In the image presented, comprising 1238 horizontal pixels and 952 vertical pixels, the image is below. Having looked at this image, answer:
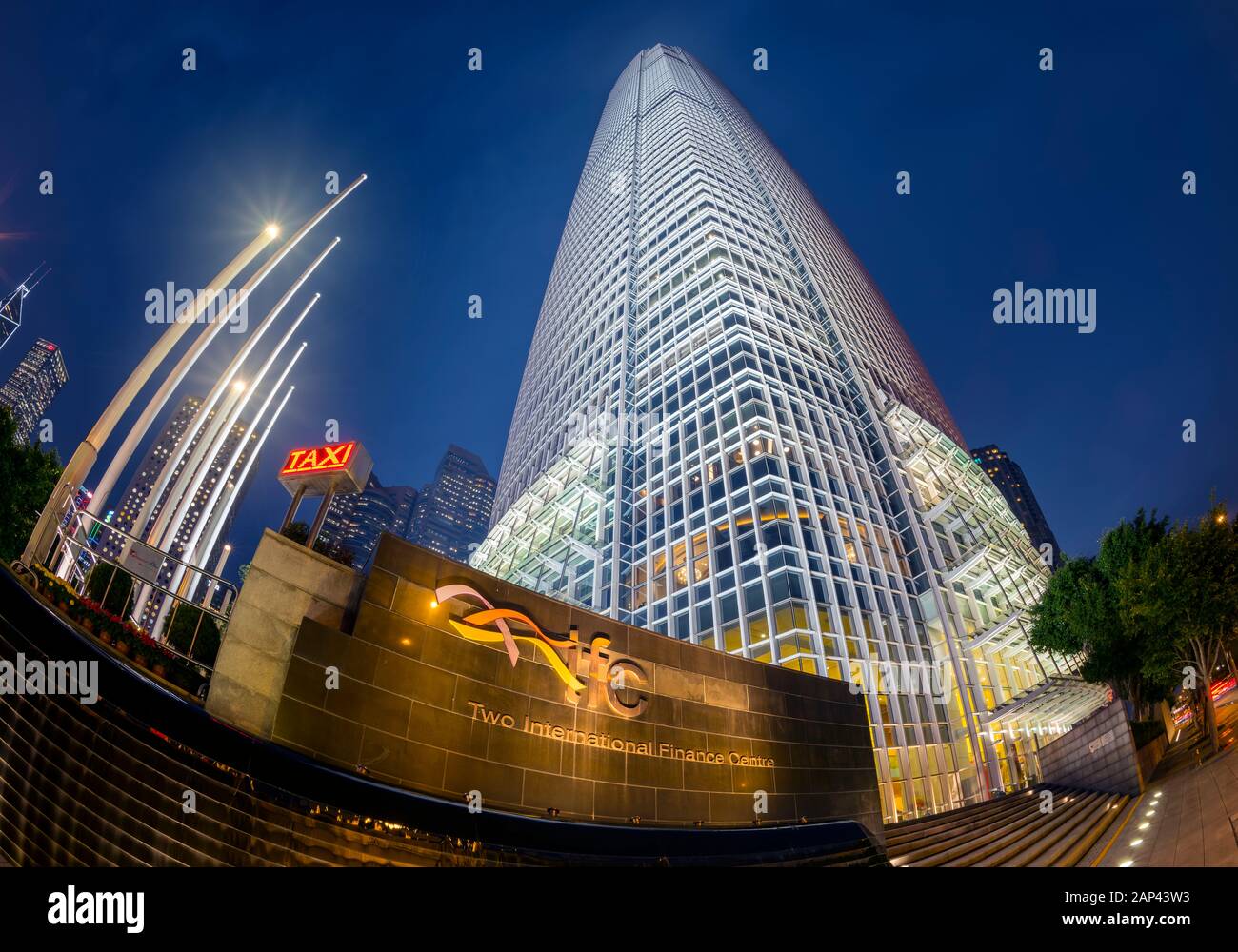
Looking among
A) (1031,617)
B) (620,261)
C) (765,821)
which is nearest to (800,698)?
(765,821)

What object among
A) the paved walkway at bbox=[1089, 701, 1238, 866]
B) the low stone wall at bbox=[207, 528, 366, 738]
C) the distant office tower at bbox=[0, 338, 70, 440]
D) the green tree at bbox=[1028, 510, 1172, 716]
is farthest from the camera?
the distant office tower at bbox=[0, 338, 70, 440]

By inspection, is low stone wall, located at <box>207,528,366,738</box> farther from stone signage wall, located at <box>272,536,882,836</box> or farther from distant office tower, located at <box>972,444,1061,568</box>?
distant office tower, located at <box>972,444,1061,568</box>

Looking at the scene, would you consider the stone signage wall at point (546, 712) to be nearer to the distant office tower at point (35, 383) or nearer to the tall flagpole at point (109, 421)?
the tall flagpole at point (109, 421)

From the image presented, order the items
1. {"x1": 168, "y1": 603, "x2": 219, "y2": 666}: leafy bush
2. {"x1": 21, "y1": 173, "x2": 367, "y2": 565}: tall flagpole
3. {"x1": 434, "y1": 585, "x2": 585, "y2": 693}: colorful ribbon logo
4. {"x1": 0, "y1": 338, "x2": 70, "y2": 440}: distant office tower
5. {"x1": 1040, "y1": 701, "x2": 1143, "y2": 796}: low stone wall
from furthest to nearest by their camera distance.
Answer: {"x1": 0, "y1": 338, "x2": 70, "y2": 440}: distant office tower
{"x1": 1040, "y1": 701, "x2": 1143, "y2": 796}: low stone wall
{"x1": 434, "y1": 585, "x2": 585, "y2": 693}: colorful ribbon logo
{"x1": 168, "y1": 603, "x2": 219, "y2": 666}: leafy bush
{"x1": 21, "y1": 173, "x2": 367, "y2": 565}: tall flagpole

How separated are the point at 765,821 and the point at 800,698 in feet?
13.1

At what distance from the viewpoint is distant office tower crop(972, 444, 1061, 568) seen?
169375 millimetres

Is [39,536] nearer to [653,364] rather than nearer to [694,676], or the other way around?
[694,676]

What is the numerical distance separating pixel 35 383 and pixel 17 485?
713 feet

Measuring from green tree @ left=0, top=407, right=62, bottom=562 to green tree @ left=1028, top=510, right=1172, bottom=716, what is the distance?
4656cm

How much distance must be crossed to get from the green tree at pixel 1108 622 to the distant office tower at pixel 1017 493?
156 m

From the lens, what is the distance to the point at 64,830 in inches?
330

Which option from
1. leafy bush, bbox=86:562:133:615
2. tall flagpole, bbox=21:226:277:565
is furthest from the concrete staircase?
tall flagpole, bbox=21:226:277:565
